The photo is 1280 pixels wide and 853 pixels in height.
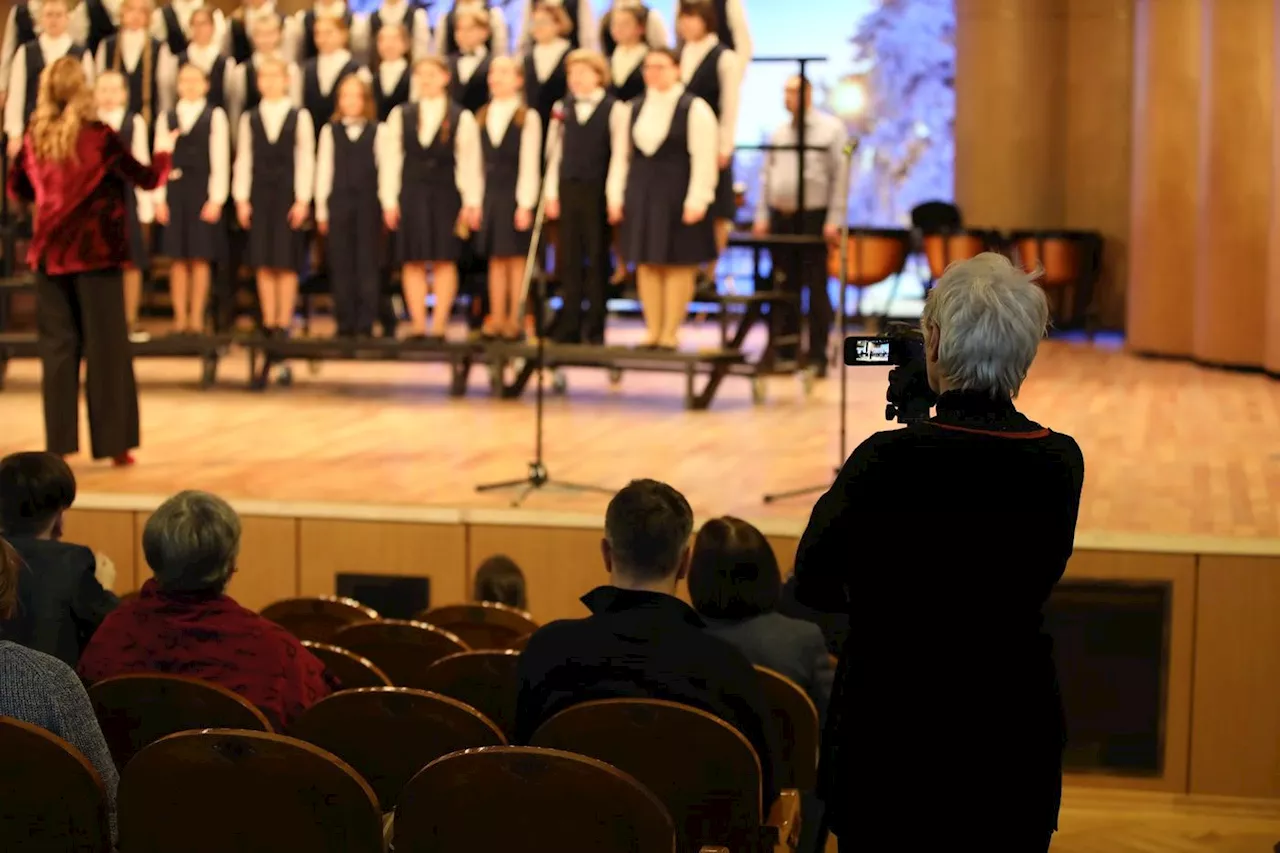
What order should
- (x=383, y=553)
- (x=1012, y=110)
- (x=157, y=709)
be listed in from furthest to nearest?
(x=1012, y=110), (x=383, y=553), (x=157, y=709)

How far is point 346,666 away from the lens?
2951 mm

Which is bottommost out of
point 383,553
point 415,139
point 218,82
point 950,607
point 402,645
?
point 383,553

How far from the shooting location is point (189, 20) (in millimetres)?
8594

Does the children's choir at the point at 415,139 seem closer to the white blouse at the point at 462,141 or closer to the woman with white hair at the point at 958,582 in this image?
the white blouse at the point at 462,141

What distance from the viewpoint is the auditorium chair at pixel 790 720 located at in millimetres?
2809

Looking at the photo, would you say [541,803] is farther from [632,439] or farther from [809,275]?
[809,275]

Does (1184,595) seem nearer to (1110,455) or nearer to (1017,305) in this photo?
(1110,455)

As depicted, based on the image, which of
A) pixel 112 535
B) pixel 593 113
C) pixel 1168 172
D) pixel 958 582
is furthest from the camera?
pixel 1168 172

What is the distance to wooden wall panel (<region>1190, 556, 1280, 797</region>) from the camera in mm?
4160

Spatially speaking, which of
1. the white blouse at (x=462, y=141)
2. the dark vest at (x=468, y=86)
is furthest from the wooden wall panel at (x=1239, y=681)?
the dark vest at (x=468, y=86)

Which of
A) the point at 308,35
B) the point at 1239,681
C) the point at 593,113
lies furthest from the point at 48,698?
the point at 308,35

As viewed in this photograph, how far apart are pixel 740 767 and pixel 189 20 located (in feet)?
23.4

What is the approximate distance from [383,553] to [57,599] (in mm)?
1725

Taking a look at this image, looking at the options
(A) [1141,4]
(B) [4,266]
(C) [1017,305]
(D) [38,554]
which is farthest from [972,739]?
(A) [1141,4]
